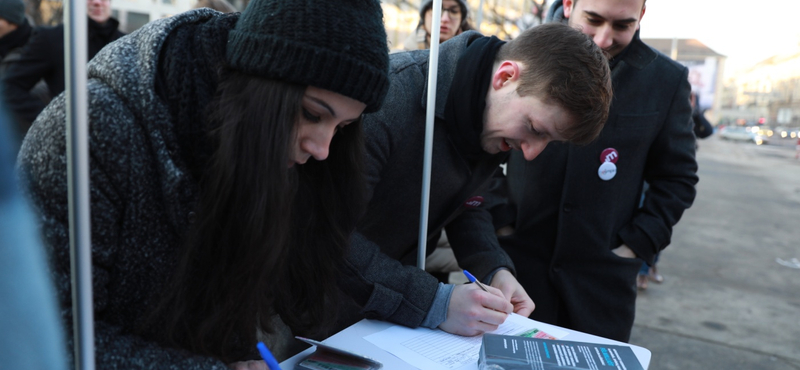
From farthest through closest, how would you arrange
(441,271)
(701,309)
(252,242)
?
1. (701,309)
2. (441,271)
3. (252,242)

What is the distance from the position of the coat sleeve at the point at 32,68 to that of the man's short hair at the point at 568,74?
7.07 feet

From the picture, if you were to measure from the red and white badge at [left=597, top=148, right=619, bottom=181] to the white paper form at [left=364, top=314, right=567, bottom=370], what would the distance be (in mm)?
669

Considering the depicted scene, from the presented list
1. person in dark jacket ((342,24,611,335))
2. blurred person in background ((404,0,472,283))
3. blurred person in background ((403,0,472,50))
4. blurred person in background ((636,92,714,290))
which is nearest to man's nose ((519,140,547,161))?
person in dark jacket ((342,24,611,335))

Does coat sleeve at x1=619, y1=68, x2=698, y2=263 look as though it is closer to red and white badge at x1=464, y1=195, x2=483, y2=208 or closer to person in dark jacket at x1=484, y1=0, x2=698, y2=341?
person in dark jacket at x1=484, y1=0, x2=698, y2=341

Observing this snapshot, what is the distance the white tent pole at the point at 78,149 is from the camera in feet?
2.26

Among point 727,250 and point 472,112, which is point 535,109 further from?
point 727,250

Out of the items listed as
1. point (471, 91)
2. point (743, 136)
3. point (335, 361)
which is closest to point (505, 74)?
point (471, 91)

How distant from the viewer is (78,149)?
696 mm

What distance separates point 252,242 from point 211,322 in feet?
0.43

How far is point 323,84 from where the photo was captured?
89cm

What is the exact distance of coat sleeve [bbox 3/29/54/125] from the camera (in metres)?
2.62

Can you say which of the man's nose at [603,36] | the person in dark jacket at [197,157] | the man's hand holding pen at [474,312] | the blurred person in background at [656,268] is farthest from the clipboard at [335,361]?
the blurred person in background at [656,268]

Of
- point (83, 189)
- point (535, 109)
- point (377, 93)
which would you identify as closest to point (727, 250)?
point (535, 109)

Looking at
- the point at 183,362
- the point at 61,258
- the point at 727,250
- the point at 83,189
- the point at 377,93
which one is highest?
the point at 377,93
